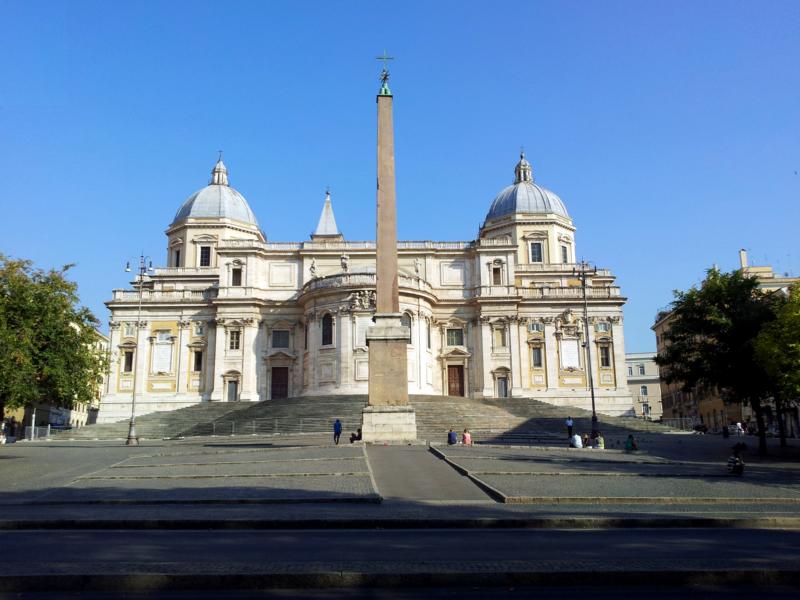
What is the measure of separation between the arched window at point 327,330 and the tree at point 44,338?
2333 cm

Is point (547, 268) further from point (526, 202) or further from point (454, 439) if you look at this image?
point (454, 439)

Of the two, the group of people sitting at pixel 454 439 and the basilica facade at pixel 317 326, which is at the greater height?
the basilica facade at pixel 317 326

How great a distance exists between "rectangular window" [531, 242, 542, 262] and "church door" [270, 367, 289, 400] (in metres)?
24.8

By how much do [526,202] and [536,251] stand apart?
5024 millimetres

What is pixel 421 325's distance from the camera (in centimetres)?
5566

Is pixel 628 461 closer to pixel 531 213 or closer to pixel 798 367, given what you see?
pixel 798 367

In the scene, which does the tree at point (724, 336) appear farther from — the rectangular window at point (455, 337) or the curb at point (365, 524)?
the rectangular window at point (455, 337)

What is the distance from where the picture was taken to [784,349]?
2784 cm

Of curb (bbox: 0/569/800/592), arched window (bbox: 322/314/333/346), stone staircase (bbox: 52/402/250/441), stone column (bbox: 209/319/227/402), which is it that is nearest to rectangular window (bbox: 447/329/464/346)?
arched window (bbox: 322/314/333/346)

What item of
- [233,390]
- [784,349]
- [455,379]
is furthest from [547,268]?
[784,349]

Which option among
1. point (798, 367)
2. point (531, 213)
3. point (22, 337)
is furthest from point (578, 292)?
point (22, 337)

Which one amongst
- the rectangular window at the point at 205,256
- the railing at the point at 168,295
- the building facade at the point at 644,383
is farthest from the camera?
the building facade at the point at 644,383

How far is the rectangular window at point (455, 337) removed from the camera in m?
59.8

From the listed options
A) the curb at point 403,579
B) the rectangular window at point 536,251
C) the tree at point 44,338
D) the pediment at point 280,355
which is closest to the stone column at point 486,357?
the rectangular window at point 536,251
